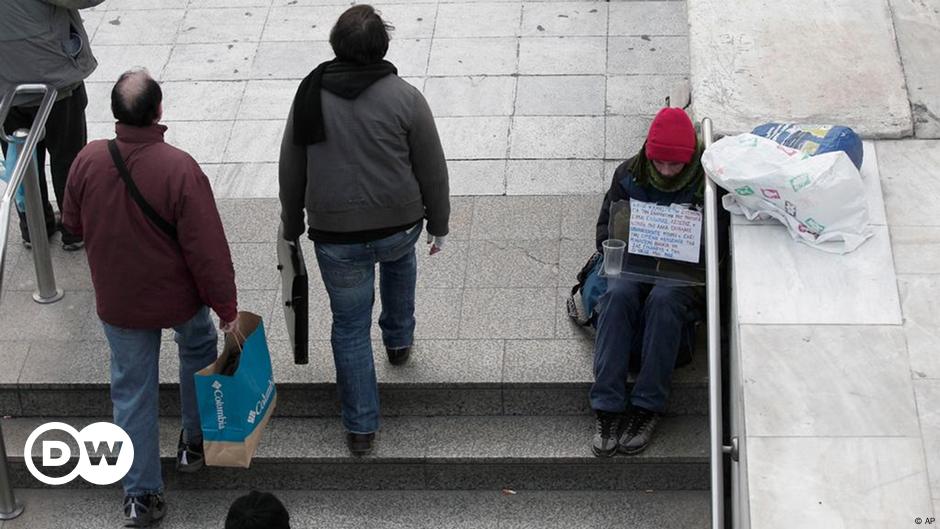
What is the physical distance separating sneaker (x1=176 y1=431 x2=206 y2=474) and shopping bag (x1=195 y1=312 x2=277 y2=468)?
0.36 meters

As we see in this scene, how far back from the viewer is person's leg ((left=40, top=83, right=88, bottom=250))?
22.6ft

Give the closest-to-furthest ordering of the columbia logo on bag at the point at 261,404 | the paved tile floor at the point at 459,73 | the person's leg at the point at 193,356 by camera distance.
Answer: the columbia logo on bag at the point at 261,404
the person's leg at the point at 193,356
the paved tile floor at the point at 459,73

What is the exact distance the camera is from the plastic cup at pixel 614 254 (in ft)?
19.7

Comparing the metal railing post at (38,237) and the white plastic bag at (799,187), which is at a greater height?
the white plastic bag at (799,187)

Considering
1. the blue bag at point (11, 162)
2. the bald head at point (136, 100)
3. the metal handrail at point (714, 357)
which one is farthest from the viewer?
the blue bag at point (11, 162)

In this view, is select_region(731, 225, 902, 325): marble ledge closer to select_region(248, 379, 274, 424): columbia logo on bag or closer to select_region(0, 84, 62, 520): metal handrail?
select_region(248, 379, 274, 424): columbia logo on bag

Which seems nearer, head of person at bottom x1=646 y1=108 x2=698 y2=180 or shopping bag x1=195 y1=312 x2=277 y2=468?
shopping bag x1=195 y1=312 x2=277 y2=468

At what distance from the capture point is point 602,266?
6.12 m

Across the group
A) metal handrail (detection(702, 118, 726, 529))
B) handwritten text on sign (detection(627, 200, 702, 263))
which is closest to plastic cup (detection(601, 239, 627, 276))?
handwritten text on sign (detection(627, 200, 702, 263))

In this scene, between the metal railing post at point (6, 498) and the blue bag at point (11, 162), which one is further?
the blue bag at point (11, 162)

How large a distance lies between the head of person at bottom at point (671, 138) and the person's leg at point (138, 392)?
212cm

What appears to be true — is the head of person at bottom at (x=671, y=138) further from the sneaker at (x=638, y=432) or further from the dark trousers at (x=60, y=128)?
the dark trousers at (x=60, y=128)

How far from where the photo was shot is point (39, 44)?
665cm

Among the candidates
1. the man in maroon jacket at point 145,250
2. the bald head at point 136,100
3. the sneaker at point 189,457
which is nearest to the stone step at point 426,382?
the sneaker at point 189,457
